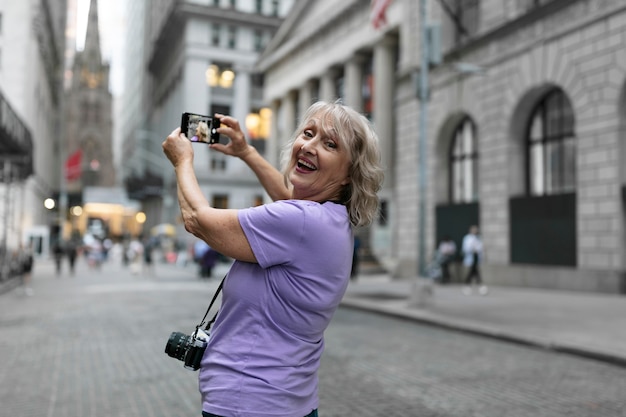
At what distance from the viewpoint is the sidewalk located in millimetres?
8914

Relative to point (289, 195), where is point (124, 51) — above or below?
above

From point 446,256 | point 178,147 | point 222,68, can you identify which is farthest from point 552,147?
point 222,68

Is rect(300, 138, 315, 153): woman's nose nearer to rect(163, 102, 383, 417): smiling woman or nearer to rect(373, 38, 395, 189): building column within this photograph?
rect(163, 102, 383, 417): smiling woman

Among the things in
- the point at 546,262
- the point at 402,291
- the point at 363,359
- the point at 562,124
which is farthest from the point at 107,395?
the point at 562,124

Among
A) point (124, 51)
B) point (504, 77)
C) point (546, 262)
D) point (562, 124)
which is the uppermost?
point (124, 51)

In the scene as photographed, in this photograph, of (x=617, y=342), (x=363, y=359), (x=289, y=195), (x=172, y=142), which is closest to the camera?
(x=172, y=142)

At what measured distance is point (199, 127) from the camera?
226cm

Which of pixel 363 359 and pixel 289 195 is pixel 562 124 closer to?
pixel 363 359

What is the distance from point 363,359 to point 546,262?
12233 millimetres

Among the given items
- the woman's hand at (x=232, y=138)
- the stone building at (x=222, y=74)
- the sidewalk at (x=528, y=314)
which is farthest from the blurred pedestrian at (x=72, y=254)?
the woman's hand at (x=232, y=138)

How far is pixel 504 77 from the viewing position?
2020cm

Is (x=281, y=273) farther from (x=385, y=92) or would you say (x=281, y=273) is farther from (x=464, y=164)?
(x=385, y=92)

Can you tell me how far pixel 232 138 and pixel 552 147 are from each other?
18309 millimetres

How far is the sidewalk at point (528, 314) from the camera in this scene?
29.2 ft
